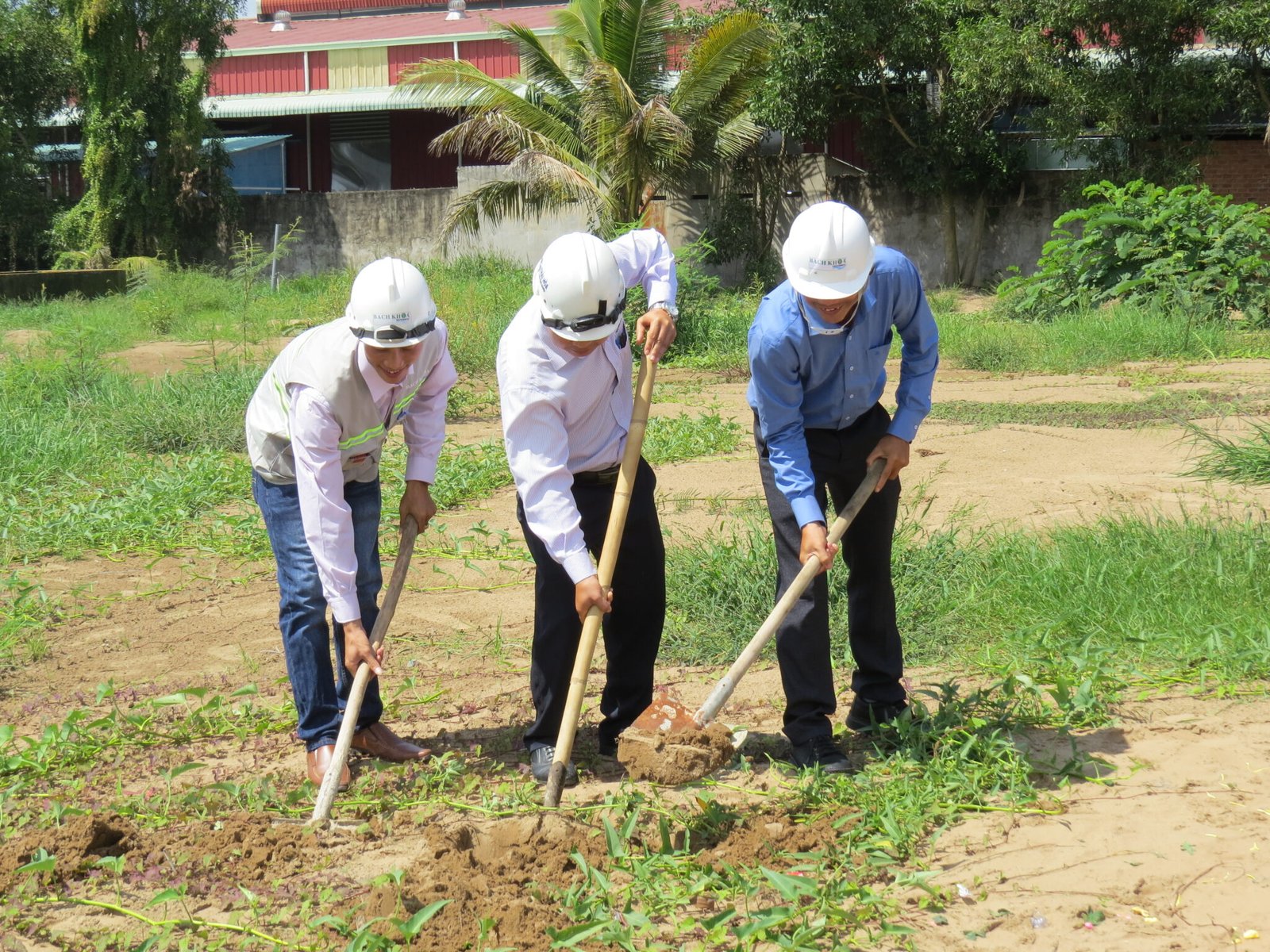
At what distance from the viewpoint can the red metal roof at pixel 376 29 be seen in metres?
25.3

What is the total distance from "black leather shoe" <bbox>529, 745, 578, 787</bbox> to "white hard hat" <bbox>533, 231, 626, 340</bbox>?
125 cm

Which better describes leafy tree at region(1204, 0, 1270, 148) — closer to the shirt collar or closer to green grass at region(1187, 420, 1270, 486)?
green grass at region(1187, 420, 1270, 486)

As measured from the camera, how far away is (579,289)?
10.9 feet

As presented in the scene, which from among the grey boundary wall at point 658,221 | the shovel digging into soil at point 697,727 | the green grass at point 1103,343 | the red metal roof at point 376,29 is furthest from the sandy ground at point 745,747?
the red metal roof at point 376,29

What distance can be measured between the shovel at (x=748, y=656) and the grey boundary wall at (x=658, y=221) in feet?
48.8

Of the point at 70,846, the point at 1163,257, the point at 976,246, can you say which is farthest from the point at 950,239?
the point at 70,846

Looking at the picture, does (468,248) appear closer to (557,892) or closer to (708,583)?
(708,583)

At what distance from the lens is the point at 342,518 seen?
350 cm

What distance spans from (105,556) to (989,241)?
15.4 m

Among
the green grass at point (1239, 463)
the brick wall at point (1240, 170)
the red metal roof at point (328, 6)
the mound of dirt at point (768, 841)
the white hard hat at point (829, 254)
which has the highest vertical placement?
the red metal roof at point (328, 6)

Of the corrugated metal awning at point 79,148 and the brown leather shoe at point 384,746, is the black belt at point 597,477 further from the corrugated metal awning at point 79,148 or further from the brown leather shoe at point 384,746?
the corrugated metal awning at point 79,148

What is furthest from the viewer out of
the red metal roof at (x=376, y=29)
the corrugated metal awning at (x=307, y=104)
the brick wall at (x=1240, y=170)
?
the red metal roof at (x=376, y=29)

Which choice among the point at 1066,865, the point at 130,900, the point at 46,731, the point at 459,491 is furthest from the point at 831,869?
the point at 459,491

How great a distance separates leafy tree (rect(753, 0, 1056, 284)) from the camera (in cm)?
1669
